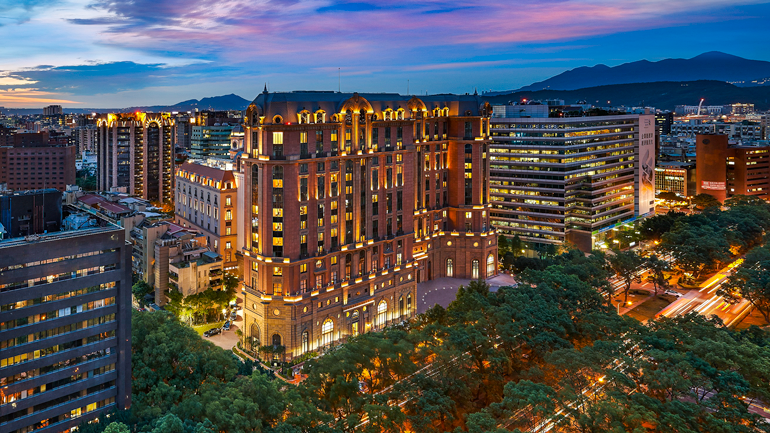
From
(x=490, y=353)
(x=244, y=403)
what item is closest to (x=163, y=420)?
(x=244, y=403)

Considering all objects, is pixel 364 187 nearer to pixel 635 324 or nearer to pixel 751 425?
pixel 635 324

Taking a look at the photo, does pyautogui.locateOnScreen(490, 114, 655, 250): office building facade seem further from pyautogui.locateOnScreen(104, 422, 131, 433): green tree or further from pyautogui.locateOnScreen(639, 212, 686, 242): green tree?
pyautogui.locateOnScreen(104, 422, 131, 433): green tree

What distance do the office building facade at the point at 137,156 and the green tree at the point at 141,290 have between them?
88.3 m

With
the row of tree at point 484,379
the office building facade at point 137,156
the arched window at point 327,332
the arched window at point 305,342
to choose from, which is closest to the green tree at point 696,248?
the row of tree at point 484,379

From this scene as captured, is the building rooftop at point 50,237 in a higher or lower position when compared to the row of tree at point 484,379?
higher

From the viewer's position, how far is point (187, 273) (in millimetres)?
97625

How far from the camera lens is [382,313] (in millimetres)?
97625

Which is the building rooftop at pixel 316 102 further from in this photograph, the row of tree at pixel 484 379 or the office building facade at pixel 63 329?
the row of tree at pixel 484 379

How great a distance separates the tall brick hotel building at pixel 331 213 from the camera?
272 ft

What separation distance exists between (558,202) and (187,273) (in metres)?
84.5

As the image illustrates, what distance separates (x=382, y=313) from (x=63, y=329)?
172 ft

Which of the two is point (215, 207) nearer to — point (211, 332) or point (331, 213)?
point (211, 332)

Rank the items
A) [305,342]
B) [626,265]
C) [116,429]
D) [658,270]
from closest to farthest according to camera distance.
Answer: [116,429] → [305,342] → [626,265] → [658,270]

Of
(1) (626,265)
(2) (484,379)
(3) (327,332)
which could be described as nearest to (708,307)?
(1) (626,265)
